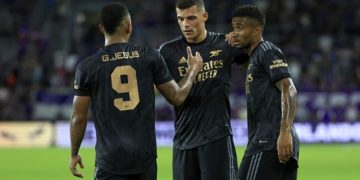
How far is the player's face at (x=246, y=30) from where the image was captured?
720cm

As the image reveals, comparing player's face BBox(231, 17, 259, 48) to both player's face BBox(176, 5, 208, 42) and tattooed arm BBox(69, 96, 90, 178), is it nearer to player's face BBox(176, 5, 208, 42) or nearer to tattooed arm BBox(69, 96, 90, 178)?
player's face BBox(176, 5, 208, 42)

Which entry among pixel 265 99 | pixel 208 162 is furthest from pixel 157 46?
pixel 265 99

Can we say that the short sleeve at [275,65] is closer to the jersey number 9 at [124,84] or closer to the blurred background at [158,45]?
the jersey number 9 at [124,84]

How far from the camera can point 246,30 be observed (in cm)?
722

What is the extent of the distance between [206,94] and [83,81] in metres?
1.50

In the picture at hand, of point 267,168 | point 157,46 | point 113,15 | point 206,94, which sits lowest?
point 267,168

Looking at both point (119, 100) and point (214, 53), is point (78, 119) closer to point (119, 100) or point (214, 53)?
point (119, 100)

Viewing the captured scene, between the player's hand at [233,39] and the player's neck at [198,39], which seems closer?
the player's hand at [233,39]

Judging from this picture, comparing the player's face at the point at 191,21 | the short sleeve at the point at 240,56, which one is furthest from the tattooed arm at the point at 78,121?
the short sleeve at the point at 240,56

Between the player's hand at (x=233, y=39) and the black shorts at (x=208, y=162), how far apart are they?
2.81ft

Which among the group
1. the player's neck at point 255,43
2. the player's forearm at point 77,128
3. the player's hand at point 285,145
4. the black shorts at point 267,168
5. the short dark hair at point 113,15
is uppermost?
the short dark hair at point 113,15

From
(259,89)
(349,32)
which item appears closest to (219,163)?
(259,89)

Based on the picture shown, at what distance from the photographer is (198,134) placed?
24.7 ft

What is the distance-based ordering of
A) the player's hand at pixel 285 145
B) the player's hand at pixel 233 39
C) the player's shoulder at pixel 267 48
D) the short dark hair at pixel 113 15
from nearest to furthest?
the short dark hair at pixel 113 15
the player's hand at pixel 285 145
the player's shoulder at pixel 267 48
the player's hand at pixel 233 39
